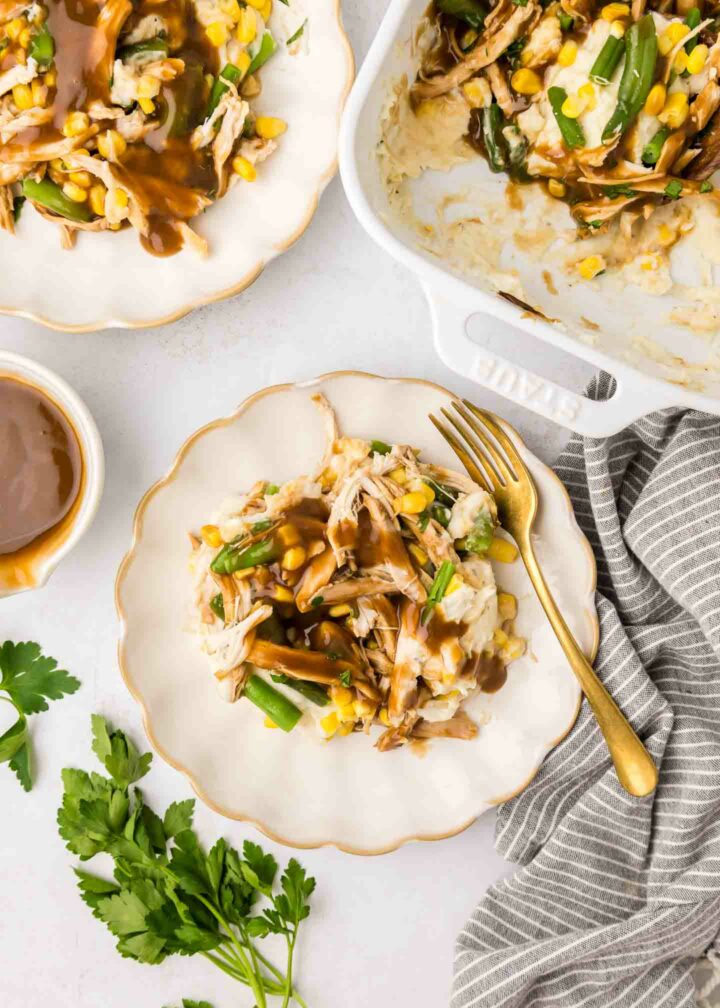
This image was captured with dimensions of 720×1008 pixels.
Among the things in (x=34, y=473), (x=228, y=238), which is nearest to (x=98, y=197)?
(x=228, y=238)

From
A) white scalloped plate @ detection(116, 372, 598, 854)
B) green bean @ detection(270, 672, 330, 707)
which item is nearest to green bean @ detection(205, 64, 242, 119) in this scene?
white scalloped plate @ detection(116, 372, 598, 854)

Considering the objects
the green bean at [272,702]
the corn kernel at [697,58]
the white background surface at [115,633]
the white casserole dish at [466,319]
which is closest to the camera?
the white casserole dish at [466,319]

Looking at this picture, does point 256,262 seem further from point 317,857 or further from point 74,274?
point 317,857

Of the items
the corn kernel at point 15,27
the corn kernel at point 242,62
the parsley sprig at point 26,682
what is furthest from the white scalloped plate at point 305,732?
the corn kernel at point 15,27

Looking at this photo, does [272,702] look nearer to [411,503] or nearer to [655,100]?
[411,503]

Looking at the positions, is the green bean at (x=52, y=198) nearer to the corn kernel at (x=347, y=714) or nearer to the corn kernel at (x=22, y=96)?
the corn kernel at (x=22, y=96)
